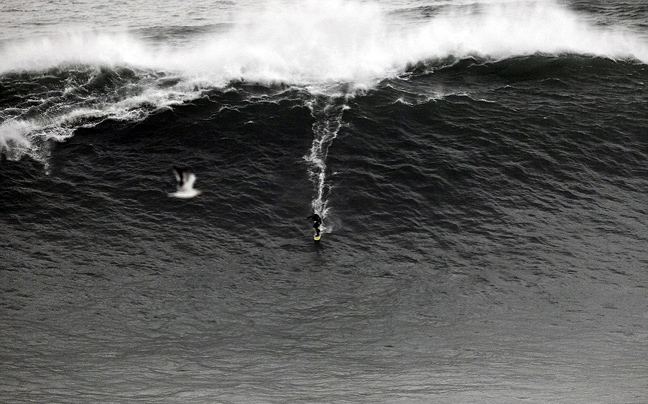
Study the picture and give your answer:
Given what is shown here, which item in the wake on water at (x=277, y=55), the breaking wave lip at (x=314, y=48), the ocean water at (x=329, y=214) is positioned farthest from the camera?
the breaking wave lip at (x=314, y=48)

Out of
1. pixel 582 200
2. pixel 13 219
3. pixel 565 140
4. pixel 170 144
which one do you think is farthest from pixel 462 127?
pixel 13 219

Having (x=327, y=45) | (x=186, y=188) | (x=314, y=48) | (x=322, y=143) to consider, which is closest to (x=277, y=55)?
(x=314, y=48)

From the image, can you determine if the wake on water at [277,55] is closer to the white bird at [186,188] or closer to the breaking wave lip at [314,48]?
the breaking wave lip at [314,48]

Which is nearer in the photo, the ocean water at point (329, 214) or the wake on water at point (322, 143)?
the ocean water at point (329, 214)

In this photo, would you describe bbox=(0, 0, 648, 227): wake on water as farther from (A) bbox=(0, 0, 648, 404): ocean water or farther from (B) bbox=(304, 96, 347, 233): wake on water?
(A) bbox=(0, 0, 648, 404): ocean water

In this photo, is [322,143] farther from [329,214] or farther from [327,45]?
[327,45]

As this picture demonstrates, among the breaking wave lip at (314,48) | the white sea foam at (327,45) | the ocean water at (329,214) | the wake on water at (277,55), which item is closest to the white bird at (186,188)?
the ocean water at (329,214)

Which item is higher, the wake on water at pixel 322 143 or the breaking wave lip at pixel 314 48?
the breaking wave lip at pixel 314 48

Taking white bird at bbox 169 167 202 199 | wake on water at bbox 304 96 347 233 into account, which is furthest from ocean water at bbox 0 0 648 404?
white bird at bbox 169 167 202 199
